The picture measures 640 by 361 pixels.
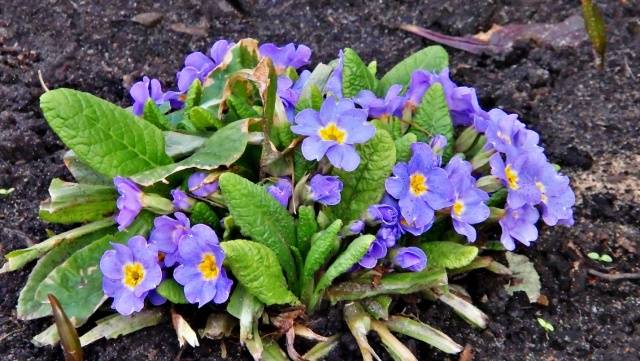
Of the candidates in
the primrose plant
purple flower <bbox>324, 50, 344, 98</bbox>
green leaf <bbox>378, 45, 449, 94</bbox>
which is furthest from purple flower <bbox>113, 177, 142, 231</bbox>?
green leaf <bbox>378, 45, 449, 94</bbox>

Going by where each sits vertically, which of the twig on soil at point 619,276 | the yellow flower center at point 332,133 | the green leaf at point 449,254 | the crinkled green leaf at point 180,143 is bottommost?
the twig on soil at point 619,276

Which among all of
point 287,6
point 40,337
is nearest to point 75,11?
point 287,6

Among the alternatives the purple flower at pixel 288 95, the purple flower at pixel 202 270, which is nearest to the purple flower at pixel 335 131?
the purple flower at pixel 288 95

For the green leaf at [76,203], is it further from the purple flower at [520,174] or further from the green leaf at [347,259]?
the purple flower at [520,174]

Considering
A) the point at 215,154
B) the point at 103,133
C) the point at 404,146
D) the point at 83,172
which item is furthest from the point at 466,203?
Answer: the point at 83,172

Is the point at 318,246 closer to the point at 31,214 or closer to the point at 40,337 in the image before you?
Answer: the point at 40,337

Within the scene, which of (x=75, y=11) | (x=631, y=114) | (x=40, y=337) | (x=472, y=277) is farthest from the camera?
(x=75, y=11)
